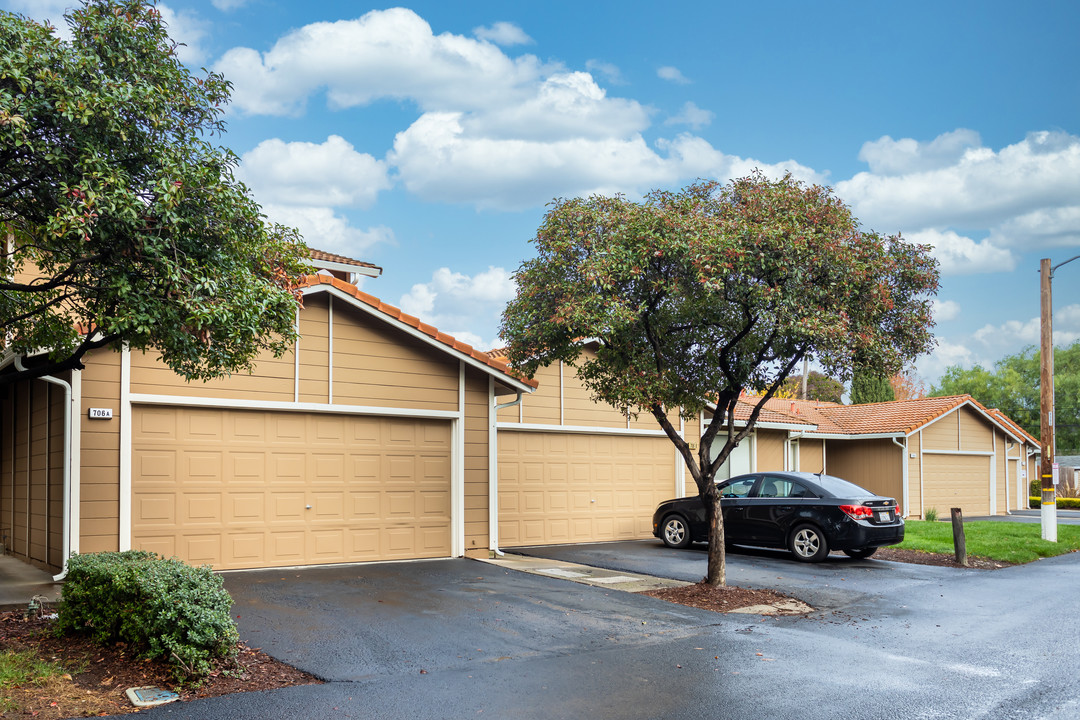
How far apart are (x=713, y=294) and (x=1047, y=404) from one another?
41.5ft

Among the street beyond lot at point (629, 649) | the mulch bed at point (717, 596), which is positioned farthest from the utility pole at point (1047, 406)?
the mulch bed at point (717, 596)

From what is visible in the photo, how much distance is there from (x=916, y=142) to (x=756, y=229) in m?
19.6

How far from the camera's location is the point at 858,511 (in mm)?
13453

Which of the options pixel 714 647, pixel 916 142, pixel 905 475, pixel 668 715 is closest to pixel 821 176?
pixel 714 647

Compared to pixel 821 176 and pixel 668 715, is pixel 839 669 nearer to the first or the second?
pixel 668 715

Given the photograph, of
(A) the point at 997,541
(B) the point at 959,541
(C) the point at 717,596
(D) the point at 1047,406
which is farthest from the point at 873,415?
(C) the point at 717,596

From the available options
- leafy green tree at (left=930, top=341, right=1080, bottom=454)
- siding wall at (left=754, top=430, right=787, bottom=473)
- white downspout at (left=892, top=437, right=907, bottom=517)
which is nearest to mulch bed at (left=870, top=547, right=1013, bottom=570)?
siding wall at (left=754, top=430, right=787, bottom=473)

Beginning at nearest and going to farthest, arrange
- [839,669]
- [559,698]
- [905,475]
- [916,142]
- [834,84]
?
[559,698]
[839,669]
[834,84]
[905,475]
[916,142]

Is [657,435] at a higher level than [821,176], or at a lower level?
lower

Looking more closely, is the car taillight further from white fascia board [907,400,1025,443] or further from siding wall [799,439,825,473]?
white fascia board [907,400,1025,443]

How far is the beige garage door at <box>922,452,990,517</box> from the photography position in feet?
82.4

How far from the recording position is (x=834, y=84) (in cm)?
1944

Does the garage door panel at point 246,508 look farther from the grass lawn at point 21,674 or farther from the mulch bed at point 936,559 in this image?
the mulch bed at point 936,559

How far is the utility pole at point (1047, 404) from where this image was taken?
A: 696 inches
